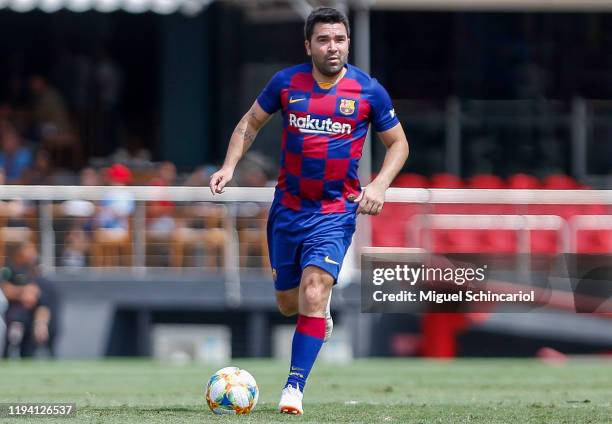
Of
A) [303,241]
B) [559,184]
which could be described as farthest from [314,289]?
[559,184]

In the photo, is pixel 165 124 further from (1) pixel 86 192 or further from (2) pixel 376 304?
(2) pixel 376 304

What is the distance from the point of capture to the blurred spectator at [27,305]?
16188mm

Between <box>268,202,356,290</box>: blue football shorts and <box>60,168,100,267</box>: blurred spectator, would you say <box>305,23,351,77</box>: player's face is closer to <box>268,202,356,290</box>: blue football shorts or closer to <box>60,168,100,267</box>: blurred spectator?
<box>268,202,356,290</box>: blue football shorts

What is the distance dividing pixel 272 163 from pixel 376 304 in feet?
27.8

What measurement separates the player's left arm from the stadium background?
8315 mm

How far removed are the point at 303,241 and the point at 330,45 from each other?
3.50 feet

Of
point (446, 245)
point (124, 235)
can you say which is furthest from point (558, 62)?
point (124, 235)

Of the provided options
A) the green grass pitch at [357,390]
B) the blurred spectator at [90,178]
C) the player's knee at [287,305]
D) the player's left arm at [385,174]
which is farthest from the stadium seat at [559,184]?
the player's left arm at [385,174]

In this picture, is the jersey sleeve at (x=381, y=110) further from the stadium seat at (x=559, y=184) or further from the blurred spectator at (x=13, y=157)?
the stadium seat at (x=559, y=184)

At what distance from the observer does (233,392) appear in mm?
7891

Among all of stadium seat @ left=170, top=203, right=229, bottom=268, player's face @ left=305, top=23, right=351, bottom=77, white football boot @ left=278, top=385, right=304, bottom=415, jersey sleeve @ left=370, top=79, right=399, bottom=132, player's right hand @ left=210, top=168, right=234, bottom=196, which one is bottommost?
white football boot @ left=278, top=385, right=304, bottom=415

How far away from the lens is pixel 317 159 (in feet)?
26.7

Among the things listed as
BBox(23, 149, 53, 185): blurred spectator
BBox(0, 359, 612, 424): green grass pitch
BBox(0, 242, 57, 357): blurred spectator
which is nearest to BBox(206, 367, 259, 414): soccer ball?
BBox(0, 359, 612, 424): green grass pitch

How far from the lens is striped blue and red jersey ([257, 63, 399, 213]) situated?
8.12 metres
